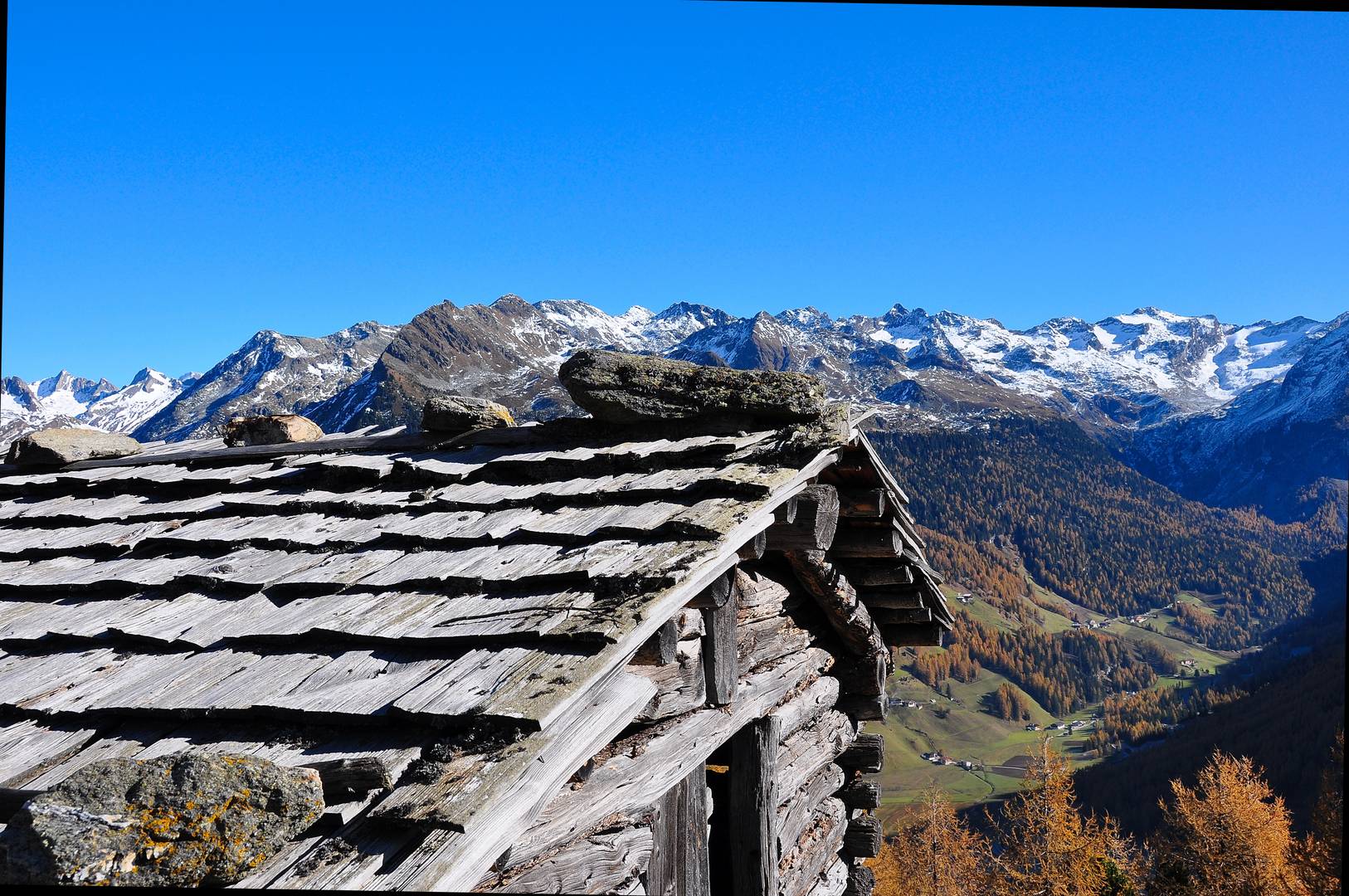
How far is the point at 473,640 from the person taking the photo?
10.8ft

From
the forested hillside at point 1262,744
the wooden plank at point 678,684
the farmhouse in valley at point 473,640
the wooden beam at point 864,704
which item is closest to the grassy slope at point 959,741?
the forested hillside at point 1262,744

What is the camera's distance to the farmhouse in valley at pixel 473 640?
252 centimetres

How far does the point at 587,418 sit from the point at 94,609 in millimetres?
2868

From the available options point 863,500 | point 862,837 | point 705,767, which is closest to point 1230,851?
point 862,837

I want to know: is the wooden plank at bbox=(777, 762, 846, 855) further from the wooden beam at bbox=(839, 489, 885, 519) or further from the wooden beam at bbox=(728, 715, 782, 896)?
the wooden beam at bbox=(839, 489, 885, 519)

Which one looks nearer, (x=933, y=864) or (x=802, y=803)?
(x=802, y=803)

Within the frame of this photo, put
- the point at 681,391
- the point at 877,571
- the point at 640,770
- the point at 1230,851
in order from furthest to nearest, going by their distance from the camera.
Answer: the point at 1230,851
the point at 877,571
the point at 681,391
the point at 640,770

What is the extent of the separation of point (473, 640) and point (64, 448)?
604 cm

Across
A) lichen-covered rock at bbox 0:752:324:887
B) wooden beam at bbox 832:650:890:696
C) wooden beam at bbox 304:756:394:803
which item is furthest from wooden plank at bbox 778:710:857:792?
lichen-covered rock at bbox 0:752:324:887

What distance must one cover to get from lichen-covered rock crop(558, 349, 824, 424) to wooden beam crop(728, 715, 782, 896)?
206 cm

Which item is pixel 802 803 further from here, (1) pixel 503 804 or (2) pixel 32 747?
(2) pixel 32 747

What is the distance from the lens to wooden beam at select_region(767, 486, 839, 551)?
16.6 feet

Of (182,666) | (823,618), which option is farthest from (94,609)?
(823,618)

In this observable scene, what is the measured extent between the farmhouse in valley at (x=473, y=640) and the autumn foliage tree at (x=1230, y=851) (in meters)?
50.3
